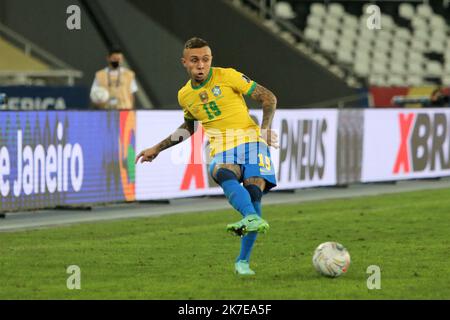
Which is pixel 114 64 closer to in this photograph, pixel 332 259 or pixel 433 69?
pixel 332 259

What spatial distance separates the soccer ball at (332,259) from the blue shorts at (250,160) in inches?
30.4

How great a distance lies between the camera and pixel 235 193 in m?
11.0

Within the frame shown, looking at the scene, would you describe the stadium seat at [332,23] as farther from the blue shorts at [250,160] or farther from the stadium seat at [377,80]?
the blue shorts at [250,160]

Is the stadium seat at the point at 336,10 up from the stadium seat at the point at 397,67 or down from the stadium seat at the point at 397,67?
up

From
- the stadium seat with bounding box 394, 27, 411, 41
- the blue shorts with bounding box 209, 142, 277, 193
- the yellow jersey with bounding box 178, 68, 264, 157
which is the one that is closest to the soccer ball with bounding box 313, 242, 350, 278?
the blue shorts with bounding box 209, 142, 277, 193

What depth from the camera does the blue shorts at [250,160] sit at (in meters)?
11.4

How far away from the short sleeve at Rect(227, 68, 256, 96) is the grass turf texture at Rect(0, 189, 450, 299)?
163cm

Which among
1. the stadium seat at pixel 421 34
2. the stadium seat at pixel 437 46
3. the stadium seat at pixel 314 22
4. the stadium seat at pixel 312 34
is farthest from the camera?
the stadium seat at pixel 421 34

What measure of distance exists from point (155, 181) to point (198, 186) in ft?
3.32

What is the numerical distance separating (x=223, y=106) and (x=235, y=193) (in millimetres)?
896

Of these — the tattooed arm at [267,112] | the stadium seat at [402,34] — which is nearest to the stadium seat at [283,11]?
the stadium seat at [402,34]

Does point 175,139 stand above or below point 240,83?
below

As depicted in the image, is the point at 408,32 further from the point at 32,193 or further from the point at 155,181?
the point at 32,193

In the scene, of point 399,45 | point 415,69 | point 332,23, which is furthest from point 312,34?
point 415,69
